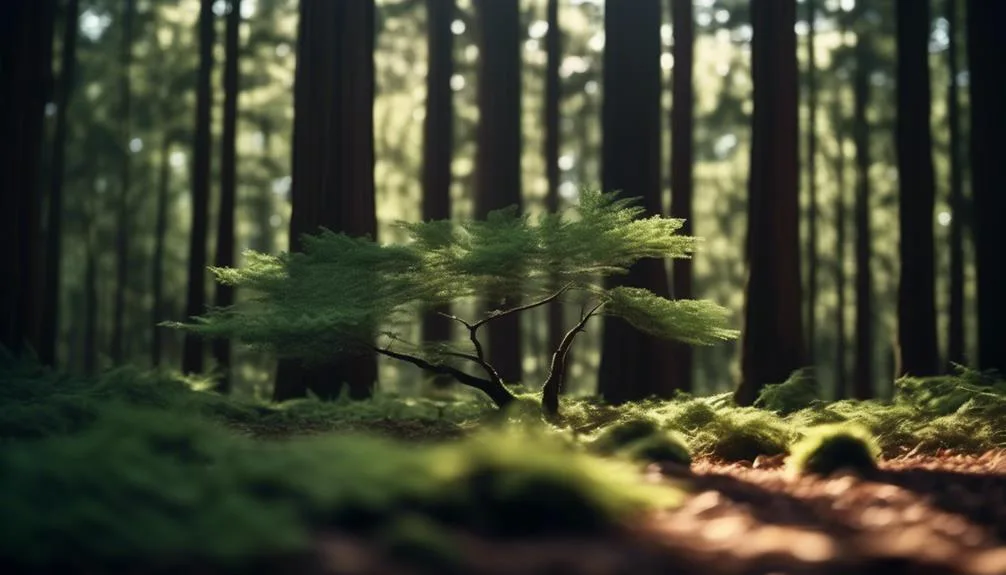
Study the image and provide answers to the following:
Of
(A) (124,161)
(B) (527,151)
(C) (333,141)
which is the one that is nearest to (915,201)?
(C) (333,141)

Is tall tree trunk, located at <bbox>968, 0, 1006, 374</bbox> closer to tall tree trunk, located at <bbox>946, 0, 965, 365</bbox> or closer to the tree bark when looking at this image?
tall tree trunk, located at <bbox>946, 0, 965, 365</bbox>

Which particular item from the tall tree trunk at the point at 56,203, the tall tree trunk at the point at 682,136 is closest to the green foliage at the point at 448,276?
the tall tree trunk at the point at 682,136

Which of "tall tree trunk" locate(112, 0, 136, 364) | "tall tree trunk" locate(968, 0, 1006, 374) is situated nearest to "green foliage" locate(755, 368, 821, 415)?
"tall tree trunk" locate(968, 0, 1006, 374)

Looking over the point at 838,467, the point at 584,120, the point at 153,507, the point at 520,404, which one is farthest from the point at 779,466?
the point at 584,120

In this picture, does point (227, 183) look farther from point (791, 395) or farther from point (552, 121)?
point (791, 395)

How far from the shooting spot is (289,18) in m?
24.2

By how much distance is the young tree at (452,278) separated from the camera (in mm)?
8789

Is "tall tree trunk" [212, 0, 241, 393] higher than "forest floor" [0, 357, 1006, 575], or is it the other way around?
"tall tree trunk" [212, 0, 241, 393]

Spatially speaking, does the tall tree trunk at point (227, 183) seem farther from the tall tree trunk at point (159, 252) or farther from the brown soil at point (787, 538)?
the brown soil at point (787, 538)

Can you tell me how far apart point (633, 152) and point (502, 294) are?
3978mm

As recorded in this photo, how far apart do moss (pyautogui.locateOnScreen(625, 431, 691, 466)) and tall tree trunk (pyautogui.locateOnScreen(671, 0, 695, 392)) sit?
33.0 feet

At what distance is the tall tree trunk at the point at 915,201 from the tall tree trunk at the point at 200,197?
1129 centimetres

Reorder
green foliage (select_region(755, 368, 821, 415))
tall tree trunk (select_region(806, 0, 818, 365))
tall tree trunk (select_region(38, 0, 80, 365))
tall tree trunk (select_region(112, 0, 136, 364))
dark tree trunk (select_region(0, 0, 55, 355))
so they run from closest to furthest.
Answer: green foliage (select_region(755, 368, 821, 415)), dark tree trunk (select_region(0, 0, 55, 355)), tall tree trunk (select_region(38, 0, 80, 365)), tall tree trunk (select_region(806, 0, 818, 365)), tall tree trunk (select_region(112, 0, 136, 364))

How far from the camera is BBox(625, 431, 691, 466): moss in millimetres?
6992
